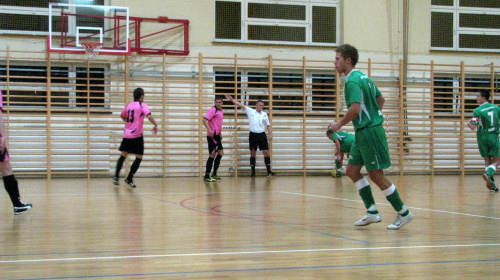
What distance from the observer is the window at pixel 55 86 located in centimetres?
1320

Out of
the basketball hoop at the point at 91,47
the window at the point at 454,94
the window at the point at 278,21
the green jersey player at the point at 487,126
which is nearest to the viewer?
the green jersey player at the point at 487,126

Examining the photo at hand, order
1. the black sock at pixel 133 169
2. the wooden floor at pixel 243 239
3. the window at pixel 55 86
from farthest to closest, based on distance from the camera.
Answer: the window at pixel 55 86 < the black sock at pixel 133 169 < the wooden floor at pixel 243 239

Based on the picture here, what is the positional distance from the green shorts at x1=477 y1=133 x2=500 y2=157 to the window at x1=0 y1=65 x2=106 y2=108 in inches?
300

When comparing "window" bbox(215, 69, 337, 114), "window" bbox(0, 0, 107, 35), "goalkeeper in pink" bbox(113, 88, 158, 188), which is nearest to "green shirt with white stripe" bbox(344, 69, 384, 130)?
"goalkeeper in pink" bbox(113, 88, 158, 188)

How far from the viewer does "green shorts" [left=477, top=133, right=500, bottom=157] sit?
33.0 feet

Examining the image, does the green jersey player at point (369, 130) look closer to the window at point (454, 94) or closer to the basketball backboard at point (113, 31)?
the basketball backboard at point (113, 31)

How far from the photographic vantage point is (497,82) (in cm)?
1570

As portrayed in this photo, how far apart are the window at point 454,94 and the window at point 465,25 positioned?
795 mm

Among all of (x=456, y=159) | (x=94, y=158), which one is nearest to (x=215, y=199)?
(x=94, y=158)

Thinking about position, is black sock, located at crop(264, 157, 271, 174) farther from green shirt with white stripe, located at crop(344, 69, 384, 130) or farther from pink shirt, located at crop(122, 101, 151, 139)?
green shirt with white stripe, located at crop(344, 69, 384, 130)

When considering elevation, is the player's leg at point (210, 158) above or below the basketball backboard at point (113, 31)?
below

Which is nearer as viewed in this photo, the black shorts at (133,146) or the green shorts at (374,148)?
the green shorts at (374,148)

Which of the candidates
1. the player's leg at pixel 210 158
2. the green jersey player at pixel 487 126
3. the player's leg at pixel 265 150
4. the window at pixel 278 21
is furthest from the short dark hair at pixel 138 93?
the green jersey player at pixel 487 126

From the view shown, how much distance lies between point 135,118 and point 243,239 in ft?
19.8
